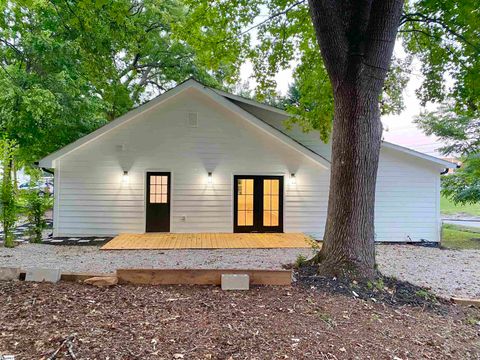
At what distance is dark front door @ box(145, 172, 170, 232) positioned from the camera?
33.0 feet

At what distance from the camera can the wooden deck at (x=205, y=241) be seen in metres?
8.34

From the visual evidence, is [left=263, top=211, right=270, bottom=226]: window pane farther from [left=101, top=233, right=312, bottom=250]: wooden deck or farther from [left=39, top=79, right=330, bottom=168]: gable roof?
[left=39, top=79, right=330, bottom=168]: gable roof

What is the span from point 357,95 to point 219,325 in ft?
10.1

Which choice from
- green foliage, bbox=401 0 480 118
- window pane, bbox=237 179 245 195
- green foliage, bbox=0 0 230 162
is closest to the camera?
green foliage, bbox=0 0 230 162

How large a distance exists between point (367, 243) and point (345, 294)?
0.87 meters

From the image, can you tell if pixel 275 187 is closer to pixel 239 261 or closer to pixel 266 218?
pixel 266 218

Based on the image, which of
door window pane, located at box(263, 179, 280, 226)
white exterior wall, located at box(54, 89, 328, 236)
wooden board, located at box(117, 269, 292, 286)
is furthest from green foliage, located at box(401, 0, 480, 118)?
wooden board, located at box(117, 269, 292, 286)

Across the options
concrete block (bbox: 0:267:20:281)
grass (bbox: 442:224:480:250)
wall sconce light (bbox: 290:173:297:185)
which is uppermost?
wall sconce light (bbox: 290:173:297:185)

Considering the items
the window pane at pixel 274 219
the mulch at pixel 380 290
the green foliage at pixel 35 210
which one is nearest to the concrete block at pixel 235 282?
the mulch at pixel 380 290

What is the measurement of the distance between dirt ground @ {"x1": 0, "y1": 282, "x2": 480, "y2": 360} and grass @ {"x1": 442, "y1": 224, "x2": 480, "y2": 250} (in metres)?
8.40

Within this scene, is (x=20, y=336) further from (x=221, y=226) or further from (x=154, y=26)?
(x=154, y=26)

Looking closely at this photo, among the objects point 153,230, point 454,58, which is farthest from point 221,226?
point 454,58

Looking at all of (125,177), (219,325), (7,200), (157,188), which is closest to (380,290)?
(219,325)

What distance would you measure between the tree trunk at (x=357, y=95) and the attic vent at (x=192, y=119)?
6448 mm
